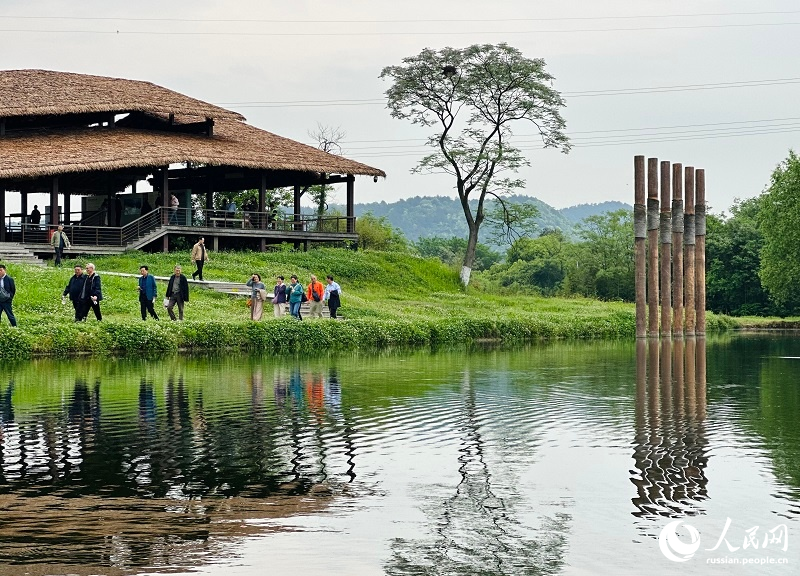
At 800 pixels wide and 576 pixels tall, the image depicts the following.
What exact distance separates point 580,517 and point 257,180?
142ft

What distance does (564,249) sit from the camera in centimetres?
9762

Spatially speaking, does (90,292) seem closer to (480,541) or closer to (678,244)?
(678,244)

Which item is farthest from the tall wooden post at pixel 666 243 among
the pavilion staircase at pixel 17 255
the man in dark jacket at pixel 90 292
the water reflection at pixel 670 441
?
the pavilion staircase at pixel 17 255

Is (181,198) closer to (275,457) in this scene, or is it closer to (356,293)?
(356,293)

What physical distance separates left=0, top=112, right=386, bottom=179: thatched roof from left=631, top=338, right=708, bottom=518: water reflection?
2301cm

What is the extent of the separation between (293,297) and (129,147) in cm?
1515

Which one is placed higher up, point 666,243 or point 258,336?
point 666,243

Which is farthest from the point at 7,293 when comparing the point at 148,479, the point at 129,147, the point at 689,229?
→ the point at 689,229

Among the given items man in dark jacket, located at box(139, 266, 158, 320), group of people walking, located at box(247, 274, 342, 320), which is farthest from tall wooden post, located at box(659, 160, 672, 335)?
man in dark jacket, located at box(139, 266, 158, 320)

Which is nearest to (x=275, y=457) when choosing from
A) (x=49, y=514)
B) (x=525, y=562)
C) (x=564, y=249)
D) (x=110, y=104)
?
(x=49, y=514)

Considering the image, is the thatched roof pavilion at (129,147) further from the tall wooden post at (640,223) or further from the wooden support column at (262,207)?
the tall wooden post at (640,223)

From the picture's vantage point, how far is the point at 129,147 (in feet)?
148

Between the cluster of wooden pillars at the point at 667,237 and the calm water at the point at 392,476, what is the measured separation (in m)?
12.7

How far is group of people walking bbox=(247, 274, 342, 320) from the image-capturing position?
1265 inches
